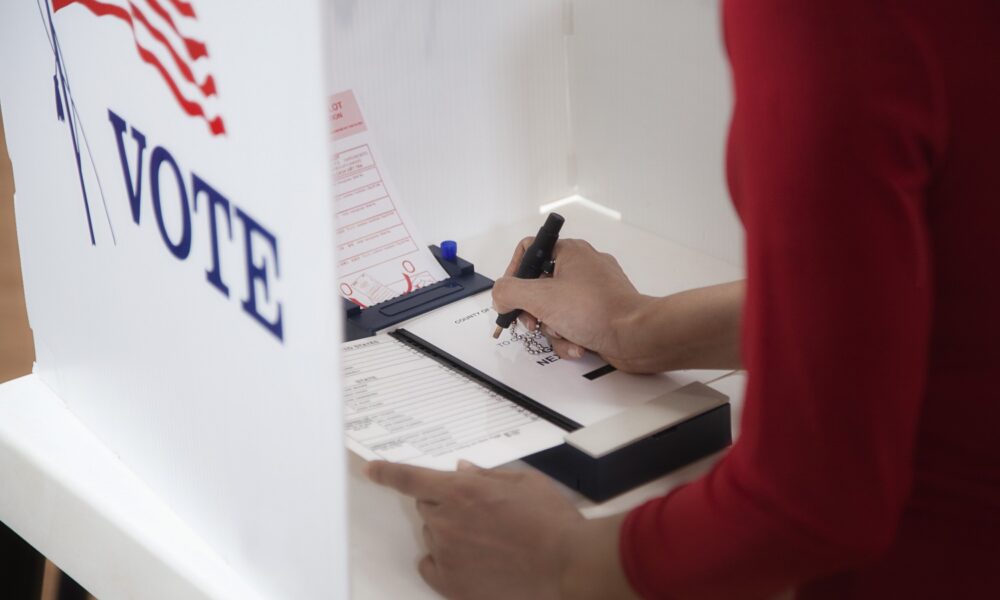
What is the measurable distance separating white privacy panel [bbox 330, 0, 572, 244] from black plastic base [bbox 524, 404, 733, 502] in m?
0.40

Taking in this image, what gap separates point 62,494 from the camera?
3.16ft

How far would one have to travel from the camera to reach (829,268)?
1.72ft

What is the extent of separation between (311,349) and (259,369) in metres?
0.07

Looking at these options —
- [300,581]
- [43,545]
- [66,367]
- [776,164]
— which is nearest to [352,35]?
[66,367]

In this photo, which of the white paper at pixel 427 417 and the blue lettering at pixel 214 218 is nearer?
the blue lettering at pixel 214 218

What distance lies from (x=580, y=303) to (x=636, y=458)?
0.60ft

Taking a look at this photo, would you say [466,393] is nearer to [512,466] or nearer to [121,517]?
[512,466]

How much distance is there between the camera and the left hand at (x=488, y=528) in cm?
75

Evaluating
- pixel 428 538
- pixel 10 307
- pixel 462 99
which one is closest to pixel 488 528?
pixel 428 538

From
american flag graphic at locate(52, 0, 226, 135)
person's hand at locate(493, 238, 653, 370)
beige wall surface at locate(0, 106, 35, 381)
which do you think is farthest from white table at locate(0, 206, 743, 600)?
beige wall surface at locate(0, 106, 35, 381)

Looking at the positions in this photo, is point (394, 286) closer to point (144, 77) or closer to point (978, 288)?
point (144, 77)

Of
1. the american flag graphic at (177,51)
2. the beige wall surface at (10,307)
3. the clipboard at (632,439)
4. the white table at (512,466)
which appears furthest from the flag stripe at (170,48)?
the beige wall surface at (10,307)

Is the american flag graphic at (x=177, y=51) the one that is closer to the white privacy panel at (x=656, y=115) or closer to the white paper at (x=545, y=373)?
the white paper at (x=545, y=373)

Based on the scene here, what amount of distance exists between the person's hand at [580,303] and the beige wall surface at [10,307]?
2.07 metres
